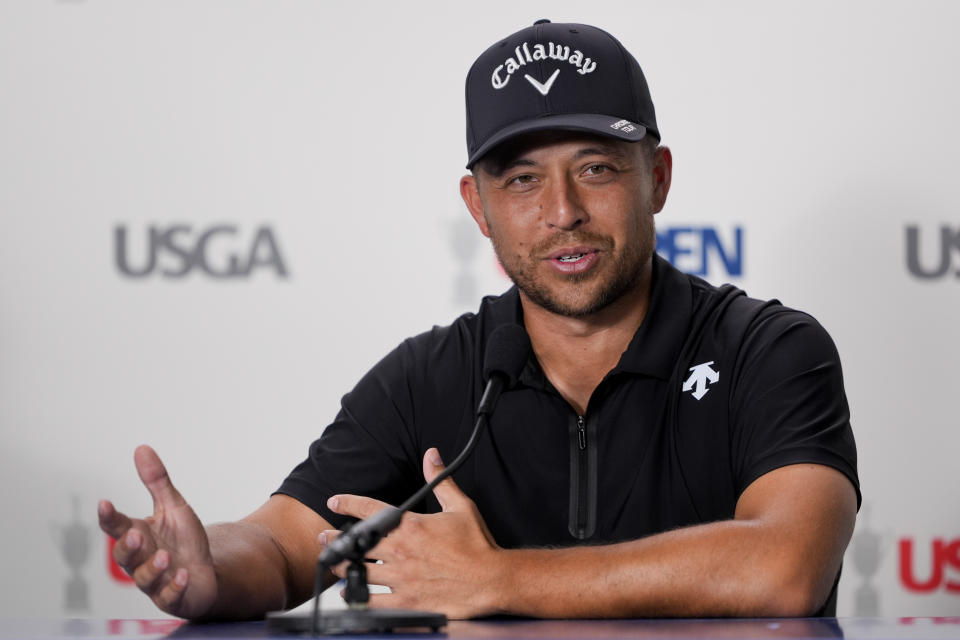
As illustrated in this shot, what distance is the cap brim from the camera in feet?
5.29

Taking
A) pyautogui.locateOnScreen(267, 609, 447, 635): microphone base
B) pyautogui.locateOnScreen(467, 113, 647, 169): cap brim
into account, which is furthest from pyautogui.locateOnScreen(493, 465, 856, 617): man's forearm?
A: pyautogui.locateOnScreen(467, 113, 647, 169): cap brim

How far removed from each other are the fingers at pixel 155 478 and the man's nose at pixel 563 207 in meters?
0.65

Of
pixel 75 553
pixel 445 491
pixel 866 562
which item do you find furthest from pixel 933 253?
pixel 75 553

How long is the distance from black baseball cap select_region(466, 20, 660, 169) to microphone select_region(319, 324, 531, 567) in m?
0.33

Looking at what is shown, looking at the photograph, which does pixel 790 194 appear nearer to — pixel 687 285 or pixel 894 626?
pixel 687 285

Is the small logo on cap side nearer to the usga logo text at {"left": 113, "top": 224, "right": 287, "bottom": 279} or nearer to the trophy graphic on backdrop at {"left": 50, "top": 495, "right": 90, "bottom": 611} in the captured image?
the usga logo text at {"left": 113, "top": 224, "right": 287, "bottom": 279}

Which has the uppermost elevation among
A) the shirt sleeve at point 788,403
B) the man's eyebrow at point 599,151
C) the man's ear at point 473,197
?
the man's eyebrow at point 599,151

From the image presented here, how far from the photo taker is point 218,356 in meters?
2.42

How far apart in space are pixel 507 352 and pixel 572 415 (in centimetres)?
27

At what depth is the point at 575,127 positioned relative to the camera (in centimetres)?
161

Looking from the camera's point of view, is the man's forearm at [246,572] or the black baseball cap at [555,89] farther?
the black baseball cap at [555,89]

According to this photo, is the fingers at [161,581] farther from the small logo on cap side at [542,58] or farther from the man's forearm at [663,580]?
the small logo on cap side at [542,58]

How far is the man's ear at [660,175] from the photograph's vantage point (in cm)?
182

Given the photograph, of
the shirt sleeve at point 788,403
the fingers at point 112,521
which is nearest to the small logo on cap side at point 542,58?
the shirt sleeve at point 788,403
